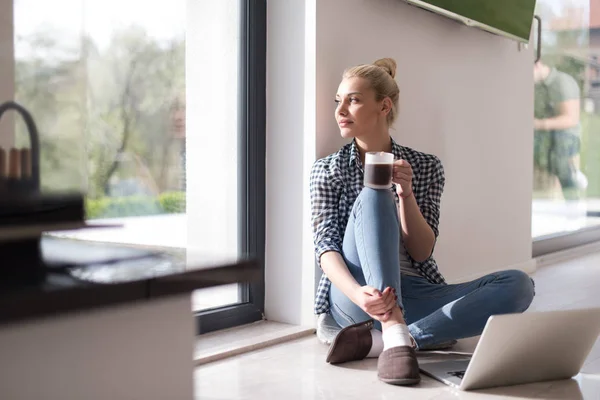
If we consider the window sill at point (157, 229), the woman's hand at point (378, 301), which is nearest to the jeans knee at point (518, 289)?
the woman's hand at point (378, 301)

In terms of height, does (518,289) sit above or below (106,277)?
below

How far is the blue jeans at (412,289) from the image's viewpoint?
1975 millimetres

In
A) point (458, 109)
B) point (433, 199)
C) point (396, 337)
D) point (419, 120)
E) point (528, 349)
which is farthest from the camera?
point (458, 109)

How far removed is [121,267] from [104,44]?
1.41 meters

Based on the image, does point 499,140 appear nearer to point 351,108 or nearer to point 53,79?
point 351,108

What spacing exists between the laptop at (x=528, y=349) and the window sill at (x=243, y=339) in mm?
525

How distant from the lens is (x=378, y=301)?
193 cm

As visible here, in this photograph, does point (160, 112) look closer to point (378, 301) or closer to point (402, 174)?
point (402, 174)

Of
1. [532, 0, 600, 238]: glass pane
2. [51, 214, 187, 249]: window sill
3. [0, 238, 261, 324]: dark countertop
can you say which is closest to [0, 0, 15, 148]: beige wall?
[51, 214, 187, 249]: window sill

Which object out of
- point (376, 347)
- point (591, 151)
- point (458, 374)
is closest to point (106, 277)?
point (458, 374)

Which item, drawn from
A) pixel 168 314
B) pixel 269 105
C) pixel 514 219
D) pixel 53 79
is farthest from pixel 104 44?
pixel 514 219

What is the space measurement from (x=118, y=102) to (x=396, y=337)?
920mm

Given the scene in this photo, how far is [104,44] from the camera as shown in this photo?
2004 millimetres

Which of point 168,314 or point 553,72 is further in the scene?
point 553,72
